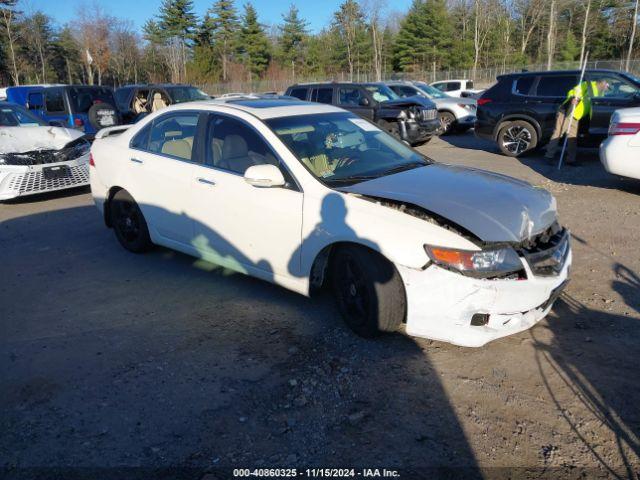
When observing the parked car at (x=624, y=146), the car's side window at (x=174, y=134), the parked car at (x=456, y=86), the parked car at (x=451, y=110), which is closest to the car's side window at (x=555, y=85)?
the parked car at (x=624, y=146)

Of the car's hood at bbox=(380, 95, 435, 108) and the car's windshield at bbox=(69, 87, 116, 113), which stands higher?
the car's windshield at bbox=(69, 87, 116, 113)

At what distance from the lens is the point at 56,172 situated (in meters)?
8.40

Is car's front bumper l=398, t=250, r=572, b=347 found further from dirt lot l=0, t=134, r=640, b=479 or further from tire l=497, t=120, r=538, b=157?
tire l=497, t=120, r=538, b=157

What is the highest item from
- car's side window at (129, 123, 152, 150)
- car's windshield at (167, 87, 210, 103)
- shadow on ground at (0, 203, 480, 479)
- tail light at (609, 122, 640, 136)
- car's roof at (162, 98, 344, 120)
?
car's roof at (162, 98, 344, 120)

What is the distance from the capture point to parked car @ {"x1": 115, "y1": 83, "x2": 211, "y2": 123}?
14.7 metres

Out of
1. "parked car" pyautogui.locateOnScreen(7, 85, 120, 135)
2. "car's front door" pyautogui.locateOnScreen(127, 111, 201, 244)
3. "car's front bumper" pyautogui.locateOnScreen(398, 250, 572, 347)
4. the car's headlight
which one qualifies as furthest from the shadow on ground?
"parked car" pyautogui.locateOnScreen(7, 85, 120, 135)

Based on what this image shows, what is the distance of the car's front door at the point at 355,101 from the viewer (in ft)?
44.1

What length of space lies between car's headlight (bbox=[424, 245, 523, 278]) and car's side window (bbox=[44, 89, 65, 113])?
467 inches

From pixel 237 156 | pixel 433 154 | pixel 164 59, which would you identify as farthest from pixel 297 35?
pixel 237 156

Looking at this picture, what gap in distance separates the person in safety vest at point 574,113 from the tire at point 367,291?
26.4ft

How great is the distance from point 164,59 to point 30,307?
6436cm

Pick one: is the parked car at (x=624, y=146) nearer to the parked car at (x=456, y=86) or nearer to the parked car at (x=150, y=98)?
the parked car at (x=150, y=98)

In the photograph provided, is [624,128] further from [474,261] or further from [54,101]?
[54,101]

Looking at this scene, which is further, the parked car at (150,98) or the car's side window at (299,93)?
the parked car at (150,98)
